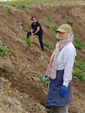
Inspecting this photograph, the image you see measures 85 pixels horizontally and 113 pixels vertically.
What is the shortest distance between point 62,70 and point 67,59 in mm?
293

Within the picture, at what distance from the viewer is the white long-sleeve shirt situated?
3.43 m

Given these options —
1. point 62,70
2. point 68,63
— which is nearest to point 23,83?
point 62,70

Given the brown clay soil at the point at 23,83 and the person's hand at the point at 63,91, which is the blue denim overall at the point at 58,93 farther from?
the brown clay soil at the point at 23,83

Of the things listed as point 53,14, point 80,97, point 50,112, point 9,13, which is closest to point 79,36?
point 53,14

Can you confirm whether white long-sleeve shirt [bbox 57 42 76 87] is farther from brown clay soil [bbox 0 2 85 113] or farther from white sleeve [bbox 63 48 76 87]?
brown clay soil [bbox 0 2 85 113]

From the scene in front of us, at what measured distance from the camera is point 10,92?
4.19 meters

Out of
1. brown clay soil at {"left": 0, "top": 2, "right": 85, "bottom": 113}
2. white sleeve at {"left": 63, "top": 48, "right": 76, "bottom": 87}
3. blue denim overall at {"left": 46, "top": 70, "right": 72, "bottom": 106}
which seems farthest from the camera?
brown clay soil at {"left": 0, "top": 2, "right": 85, "bottom": 113}

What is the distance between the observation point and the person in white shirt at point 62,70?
11.4 feet

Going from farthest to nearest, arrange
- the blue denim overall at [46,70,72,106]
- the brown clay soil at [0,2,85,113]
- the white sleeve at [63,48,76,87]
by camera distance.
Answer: the brown clay soil at [0,2,85,113] → the blue denim overall at [46,70,72,106] → the white sleeve at [63,48,76,87]

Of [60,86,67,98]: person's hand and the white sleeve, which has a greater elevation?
the white sleeve

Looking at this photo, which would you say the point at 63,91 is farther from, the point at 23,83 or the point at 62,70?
the point at 23,83

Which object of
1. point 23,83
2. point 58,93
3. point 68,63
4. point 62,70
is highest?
point 68,63

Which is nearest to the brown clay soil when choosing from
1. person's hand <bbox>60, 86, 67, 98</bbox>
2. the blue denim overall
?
the blue denim overall

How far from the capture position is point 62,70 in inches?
143
